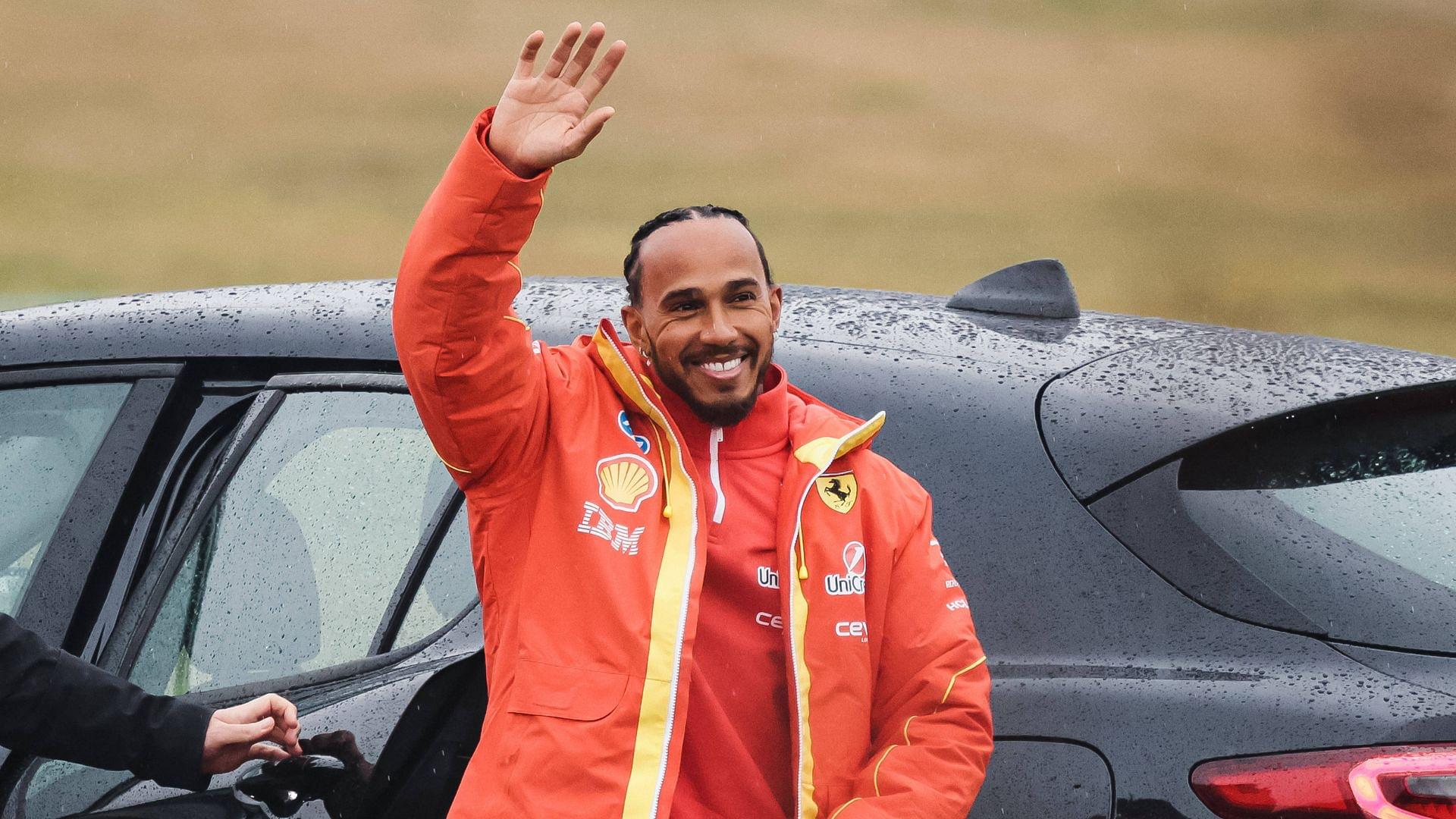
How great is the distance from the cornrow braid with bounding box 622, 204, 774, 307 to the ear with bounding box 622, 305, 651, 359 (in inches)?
0.4

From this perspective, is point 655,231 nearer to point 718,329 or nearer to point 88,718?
point 718,329

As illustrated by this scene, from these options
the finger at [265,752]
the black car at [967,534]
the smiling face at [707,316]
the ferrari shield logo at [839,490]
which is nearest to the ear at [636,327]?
the smiling face at [707,316]

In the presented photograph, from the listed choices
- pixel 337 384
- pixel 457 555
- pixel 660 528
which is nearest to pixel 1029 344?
pixel 660 528

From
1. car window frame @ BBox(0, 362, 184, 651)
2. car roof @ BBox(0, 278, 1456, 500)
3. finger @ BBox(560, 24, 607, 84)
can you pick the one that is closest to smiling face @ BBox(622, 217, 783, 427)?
car roof @ BBox(0, 278, 1456, 500)

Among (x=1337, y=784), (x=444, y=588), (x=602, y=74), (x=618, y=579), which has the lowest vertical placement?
(x=1337, y=784)

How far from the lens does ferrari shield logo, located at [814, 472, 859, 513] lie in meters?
2.04

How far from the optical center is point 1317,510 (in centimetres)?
201

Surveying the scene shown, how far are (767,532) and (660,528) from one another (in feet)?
0.52

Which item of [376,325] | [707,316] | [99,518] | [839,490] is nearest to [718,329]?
[707,316]

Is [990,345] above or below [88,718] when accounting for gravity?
above

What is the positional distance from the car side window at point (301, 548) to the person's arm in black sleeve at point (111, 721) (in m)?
0.26

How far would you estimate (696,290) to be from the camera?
214 centimetres

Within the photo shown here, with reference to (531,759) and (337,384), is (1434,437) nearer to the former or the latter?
(531,759)

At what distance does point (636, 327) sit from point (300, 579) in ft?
2.23
